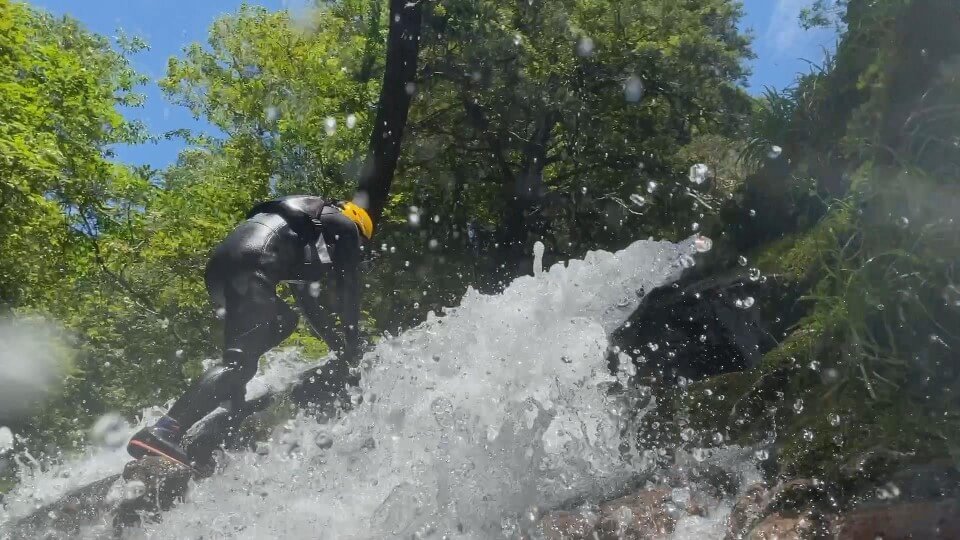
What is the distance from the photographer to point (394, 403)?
16.8 ft

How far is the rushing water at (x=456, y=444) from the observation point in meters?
4.11

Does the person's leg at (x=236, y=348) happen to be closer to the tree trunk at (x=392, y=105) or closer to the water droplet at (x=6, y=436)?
the tree trunk at (x=392, y=105)

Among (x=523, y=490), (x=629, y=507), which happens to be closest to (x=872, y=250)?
(x=629, y=507)

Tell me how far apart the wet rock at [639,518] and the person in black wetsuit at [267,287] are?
7.17 ft

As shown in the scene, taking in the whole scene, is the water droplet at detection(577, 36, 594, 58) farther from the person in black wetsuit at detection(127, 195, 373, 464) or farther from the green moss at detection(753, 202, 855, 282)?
the person in black wetsuit at detection(127, 195, 373, 464)

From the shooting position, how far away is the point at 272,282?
17.2 ft

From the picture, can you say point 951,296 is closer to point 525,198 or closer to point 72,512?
point 72,512

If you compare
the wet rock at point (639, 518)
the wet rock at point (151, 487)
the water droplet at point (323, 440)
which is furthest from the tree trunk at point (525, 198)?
the wet rock at point (639, 518)

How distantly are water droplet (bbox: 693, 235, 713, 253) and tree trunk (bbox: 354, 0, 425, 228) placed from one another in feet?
18.6

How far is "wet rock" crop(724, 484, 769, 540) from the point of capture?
356cm

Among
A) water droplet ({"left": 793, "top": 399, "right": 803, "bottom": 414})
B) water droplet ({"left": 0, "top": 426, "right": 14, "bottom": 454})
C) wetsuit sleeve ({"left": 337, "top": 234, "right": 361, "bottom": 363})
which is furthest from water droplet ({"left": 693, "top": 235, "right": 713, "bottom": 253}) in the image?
water droplet ({"left": 0, "top": 426, "right": 14, "bottom": 454})

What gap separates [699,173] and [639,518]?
12064 millimetres

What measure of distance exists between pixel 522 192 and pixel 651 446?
13812 mm

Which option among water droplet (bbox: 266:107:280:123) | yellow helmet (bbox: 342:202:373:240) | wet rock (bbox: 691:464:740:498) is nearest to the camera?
wet rock (bbox: 691:464:740:498)
